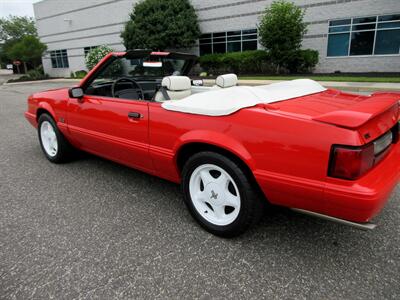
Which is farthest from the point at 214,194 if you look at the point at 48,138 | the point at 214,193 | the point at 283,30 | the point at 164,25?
the point at 164,25

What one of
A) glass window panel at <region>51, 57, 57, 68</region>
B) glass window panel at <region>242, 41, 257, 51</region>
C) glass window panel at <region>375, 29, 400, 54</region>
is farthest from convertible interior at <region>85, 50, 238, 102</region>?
glass window panel at <region>51, 57, 57, 68</region>

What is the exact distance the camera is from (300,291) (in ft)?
6.35

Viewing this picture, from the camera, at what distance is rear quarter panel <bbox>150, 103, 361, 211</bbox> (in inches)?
74.5

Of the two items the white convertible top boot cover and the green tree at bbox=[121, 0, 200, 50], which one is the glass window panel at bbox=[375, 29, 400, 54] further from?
the white convertible top boot cover

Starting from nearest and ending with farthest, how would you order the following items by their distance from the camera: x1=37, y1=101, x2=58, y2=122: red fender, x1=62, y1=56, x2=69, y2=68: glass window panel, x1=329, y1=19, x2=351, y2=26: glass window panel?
1. x1=37, y1=101, x2=58, y2=122: red fender
2. x1=329, y1=19, x2=351, y2=26: glass window panel
3. x1=62, y1=56, x2=69, y2=68: glass window panel

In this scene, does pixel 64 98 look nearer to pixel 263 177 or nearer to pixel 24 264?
pixel 24 264

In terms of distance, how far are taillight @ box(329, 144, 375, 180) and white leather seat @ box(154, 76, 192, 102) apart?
169cm

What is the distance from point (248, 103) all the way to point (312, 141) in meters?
0.58

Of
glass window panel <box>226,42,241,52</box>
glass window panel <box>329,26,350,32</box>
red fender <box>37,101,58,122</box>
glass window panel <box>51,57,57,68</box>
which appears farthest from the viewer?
glass window panel <box>51,57,57,68</box>

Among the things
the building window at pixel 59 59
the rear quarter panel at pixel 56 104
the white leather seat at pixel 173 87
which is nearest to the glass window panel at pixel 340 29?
the white leather seat at pixel 173 87

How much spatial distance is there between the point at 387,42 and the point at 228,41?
31.1ft

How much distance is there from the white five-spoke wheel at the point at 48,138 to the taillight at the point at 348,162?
12.0ft

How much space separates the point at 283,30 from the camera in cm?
1633

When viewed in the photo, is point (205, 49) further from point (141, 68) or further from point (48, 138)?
point (48, 138)
